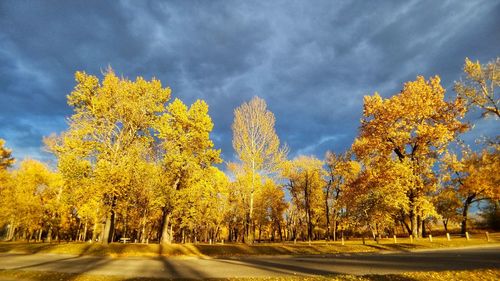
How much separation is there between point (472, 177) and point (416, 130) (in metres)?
15.4

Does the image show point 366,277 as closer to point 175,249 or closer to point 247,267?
point 247,267

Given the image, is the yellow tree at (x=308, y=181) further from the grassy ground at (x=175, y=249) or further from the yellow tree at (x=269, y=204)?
the grassy ground at (x=175, y=249)

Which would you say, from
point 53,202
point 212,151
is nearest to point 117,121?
point 212,151

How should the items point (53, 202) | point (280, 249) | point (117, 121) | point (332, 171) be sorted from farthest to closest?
point (332, 171) < point (53, 202) < point (117, 121) < point (280, 249)

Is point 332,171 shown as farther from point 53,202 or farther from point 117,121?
point 53,202

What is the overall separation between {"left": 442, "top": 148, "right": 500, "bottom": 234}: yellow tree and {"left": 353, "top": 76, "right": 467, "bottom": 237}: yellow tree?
3147 mm

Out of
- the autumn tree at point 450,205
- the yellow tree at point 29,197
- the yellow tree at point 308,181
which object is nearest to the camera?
the yellow tree at point 29,197

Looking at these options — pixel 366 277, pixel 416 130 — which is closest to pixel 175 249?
pixel 366 277

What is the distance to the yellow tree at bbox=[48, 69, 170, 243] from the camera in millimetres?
27469

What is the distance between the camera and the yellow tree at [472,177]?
24441 millimetres

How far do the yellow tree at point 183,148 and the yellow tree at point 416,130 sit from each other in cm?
1931

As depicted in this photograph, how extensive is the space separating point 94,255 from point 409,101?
35000 millimetres

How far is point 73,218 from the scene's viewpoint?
5766 centimetres

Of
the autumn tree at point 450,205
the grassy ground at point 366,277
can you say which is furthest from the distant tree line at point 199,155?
the grassy ground at point 366,277
